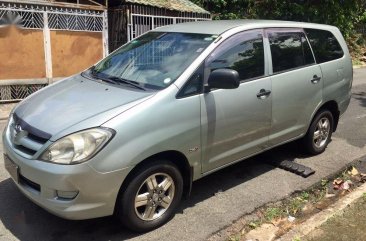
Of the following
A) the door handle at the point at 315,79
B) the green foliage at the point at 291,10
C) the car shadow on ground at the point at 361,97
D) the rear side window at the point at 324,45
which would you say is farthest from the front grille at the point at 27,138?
the green foliage at the point at 291,10

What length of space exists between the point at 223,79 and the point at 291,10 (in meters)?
14.8

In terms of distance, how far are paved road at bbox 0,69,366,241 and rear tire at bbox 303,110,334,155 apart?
13 cm

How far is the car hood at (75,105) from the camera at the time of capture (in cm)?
324

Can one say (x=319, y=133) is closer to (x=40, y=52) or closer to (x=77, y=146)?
(x=77, y=146)

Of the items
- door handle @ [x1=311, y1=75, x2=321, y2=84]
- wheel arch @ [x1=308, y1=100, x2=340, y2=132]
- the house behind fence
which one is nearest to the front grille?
door handle @ [x1=311, y1=75, x2=321, y2=84]

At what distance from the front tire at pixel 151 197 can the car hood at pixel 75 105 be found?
55 centimetres

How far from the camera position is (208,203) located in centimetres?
420

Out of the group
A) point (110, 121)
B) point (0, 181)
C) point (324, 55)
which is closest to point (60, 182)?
point (110, 121)

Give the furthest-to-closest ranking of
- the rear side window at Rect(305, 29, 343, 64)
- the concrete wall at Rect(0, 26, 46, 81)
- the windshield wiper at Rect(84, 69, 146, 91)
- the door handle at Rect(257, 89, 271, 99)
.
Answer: the concrete wall at Rect(0, 26, 46, 81), the rear side window at Rect(305, 29, 343, 64), the door handle at Rect(257, 89, 271, 99), the windshield wiper at Rect(84, 69, 146, 91)

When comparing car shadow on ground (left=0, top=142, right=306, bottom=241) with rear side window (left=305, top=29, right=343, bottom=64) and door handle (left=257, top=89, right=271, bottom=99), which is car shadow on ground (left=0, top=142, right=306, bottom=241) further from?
rear side window (left=305, top=29, right=343, bottom=64)

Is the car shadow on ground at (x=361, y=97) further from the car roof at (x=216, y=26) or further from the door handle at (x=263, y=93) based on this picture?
the door handle at (x=263, y=93)

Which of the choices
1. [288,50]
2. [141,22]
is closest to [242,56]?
[288,50]

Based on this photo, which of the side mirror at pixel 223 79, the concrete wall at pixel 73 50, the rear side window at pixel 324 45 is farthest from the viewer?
the concrete wall at pixel 73 50

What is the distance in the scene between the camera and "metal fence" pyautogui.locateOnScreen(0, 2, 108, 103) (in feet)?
27.1
